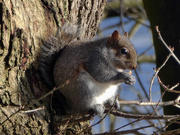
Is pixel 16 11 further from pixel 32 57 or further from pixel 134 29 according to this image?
pixel 134 29

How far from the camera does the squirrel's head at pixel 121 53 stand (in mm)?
2023

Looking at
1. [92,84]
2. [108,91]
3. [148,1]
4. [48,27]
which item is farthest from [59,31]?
[148,1]

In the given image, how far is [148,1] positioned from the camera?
7.77 ft

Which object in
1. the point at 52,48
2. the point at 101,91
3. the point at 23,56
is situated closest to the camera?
the point at 23,56

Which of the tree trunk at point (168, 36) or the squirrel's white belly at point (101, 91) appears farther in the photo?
the tree trunk at point (168, 36)

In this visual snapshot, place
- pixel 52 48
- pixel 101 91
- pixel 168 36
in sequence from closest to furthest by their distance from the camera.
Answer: pixel 52 48, pixel 101 91, pixel 168 36

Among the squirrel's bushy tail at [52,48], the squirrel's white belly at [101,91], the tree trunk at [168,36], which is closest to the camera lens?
the squirrel's bushy tail at [52,48]

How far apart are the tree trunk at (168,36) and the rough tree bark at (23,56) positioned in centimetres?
80

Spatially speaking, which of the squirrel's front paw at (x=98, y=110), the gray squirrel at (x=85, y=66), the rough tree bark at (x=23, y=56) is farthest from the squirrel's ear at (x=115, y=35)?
the squirrel's front paw at (x=98, y=110)

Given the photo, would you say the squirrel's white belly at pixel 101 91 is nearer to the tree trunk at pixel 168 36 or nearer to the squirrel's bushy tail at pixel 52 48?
the squirrel's bushy tail at pixel 52 48

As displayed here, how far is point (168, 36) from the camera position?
2217 mm

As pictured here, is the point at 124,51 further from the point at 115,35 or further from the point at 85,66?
the point at 85,66

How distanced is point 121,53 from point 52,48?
1.69ft

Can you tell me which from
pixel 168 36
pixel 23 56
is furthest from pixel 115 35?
pixel 23 56
